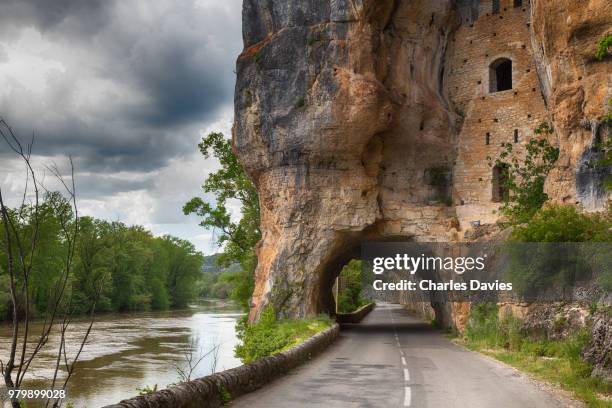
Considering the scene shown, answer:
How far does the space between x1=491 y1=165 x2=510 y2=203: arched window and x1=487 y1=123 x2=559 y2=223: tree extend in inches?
2.0

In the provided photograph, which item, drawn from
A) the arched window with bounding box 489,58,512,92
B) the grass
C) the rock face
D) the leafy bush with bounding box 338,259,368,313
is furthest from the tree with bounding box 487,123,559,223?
the leafy bush with bounding box 338,259,368,313

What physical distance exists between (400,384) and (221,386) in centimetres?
436

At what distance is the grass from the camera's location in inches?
425

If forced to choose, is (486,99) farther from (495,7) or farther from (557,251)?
(557,251)

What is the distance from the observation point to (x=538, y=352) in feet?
53.9

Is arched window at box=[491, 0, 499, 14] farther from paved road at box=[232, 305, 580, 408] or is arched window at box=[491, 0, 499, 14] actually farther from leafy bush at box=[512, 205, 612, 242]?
paved road at box=[232, 305, 580, 408]

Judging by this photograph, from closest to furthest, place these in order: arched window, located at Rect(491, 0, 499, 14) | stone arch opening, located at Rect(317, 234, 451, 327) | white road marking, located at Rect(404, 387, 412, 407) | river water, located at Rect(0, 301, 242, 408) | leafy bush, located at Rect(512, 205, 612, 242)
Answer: white road marking, located at Rect(404, 387, 412, 407) → leafy bush, located at Rect(512, 205, 612, 242) → river water, located at Rect(0, 301, 242, 408) → arched window, located at Rect(491, 0, 499, 14) → stone arch opening, located at Rect(317, 234, 451, 327)

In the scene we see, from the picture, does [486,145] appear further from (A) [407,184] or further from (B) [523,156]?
(A) [407,184]

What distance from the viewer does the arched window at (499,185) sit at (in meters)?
28.3

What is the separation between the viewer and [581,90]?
72.4 feet

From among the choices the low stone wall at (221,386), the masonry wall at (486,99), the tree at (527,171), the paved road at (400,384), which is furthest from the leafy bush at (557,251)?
the masonry wall at (486,99)

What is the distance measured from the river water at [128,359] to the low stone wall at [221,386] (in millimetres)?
869

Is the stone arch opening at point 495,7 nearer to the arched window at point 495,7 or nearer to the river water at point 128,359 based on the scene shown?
the arched window at point 495,7

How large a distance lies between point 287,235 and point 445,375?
1634 cm
